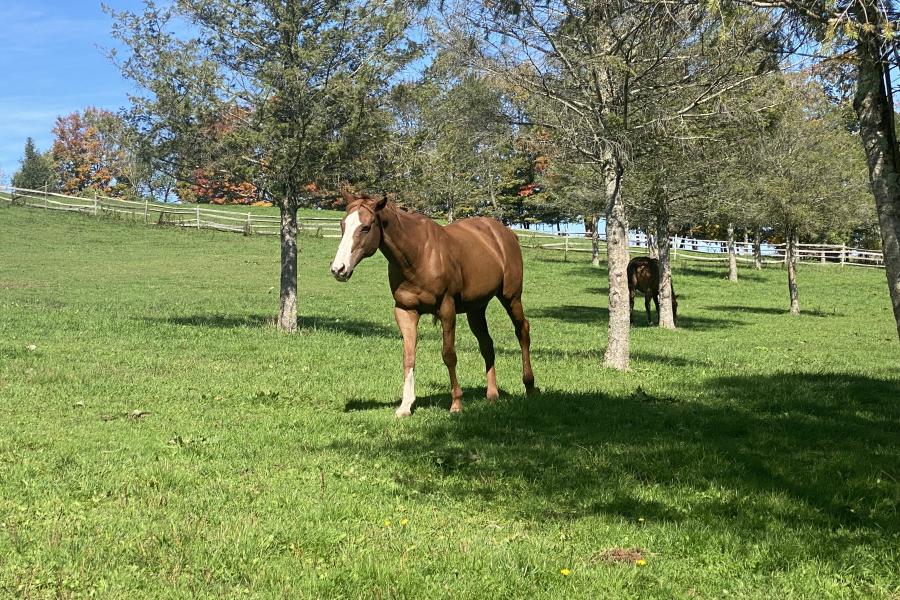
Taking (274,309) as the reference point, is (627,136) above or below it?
above

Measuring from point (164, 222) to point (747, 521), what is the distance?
2237 inches

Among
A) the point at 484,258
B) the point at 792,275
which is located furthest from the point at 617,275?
the point at 792,275

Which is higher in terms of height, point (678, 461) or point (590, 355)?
point (678, 461)

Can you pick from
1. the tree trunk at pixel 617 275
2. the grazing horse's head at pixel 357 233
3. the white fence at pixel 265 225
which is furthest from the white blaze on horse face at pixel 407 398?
the white fence at pixel 265 225

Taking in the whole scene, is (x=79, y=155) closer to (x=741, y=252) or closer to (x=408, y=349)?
(x=741, y=252)

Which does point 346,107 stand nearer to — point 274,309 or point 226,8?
point 226,8

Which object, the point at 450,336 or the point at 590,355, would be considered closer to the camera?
the point at 450,336

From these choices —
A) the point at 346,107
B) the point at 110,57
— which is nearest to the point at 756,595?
the point at 346,107

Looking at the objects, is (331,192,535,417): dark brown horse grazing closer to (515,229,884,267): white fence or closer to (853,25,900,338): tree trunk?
(853,25,900,338): tree trunk

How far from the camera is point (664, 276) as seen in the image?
89.6 ft

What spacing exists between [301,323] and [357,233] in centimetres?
1395

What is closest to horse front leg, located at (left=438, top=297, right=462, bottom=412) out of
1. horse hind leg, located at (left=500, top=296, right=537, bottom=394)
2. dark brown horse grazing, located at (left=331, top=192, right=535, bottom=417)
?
dark brown horse grazing, located at (left=331, top=192, right=535, bottom=417)

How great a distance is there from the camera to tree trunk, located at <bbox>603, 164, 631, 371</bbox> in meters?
15.0

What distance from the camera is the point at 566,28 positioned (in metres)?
11.5
